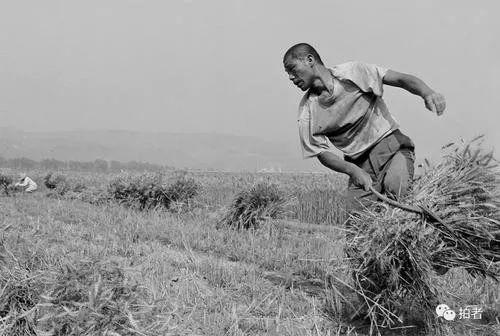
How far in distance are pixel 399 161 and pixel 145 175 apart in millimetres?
9594

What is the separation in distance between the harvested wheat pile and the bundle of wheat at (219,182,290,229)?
17.4 ft

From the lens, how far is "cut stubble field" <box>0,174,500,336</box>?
2930 mm

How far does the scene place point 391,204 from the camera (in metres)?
3.50

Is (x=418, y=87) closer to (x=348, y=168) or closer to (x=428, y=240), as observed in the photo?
(x=348, y=168)

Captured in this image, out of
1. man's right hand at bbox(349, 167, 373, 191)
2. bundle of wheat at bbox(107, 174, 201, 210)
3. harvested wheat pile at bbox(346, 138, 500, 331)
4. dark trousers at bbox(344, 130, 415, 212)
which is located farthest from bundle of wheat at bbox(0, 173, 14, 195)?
harvested wheat pile at bbox(346, 138, 500, 331)

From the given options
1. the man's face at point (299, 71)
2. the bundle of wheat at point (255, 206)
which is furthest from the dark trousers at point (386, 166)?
the bundle of wheat at point (255, 206)

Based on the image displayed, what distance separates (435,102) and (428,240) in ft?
2.85

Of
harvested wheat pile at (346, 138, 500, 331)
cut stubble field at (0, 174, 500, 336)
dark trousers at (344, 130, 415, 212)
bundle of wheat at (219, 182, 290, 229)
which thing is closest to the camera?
cut stubble field at (0, 174, 500, 336)

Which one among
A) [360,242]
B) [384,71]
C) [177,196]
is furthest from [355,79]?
[177,196]

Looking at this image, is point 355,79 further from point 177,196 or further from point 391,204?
point 177,196

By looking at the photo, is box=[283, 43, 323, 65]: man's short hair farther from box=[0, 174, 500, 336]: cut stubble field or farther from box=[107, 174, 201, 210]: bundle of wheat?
box=[107, 174, 201, 210]: bundle of wheat

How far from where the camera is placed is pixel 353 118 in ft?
13.3

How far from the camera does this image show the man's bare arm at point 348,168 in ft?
12.3

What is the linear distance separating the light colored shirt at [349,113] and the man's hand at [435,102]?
442 millimetres
